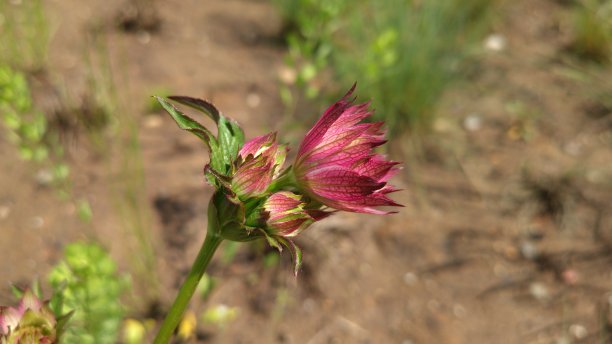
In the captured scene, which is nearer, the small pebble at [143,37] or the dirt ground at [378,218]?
the dirt ground at [378,218]

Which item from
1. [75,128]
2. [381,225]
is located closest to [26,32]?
[75,128]

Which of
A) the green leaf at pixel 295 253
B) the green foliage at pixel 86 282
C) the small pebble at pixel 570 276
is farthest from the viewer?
the small pebble at pixel 570 276

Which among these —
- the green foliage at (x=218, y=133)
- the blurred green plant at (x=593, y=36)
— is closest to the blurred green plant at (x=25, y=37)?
the green foliage at (x=218, y=133)

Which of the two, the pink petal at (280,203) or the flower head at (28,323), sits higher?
the pink petal at (280,203)

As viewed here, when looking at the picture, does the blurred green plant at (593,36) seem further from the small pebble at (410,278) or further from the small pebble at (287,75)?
the small pebble at (410,278)

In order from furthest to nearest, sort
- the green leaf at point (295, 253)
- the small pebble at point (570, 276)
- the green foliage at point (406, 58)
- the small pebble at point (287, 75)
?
the small pebble at point (287, 75) → the green foliage at point (406, 58) → the small pebble at point (570, 276) → the green leaf at point (295, 253)

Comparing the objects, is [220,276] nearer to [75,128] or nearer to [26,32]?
Result: [75,128]

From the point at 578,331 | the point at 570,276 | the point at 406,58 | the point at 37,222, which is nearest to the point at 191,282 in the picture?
the point at 37,222
